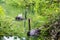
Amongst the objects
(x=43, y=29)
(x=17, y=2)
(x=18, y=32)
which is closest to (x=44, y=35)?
(x=43, y=29)

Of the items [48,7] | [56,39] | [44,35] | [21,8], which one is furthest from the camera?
[21,8]

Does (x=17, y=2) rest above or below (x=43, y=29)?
above

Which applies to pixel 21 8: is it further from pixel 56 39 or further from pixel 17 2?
pixel 56 39

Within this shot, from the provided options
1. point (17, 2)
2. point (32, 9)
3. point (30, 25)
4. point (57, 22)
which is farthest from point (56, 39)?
point (17, 2)

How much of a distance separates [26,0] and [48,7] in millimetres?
459

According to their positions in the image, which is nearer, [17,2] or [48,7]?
[48,7]

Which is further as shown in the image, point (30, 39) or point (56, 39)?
point (30, 39)

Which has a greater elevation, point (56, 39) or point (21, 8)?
point (21, 8)

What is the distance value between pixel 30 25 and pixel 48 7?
461 millimetres

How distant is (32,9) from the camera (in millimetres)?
4336

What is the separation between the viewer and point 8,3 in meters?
4.58

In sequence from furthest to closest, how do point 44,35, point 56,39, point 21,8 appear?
point 21,8 → point 44,35 → point 56,39

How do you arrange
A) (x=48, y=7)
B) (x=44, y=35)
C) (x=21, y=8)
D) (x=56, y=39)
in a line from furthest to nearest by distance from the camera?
1. (x=21, y=8)
2. (x=48, y=7)
3. (x=44, y=35)
4. (x=56, y=39)

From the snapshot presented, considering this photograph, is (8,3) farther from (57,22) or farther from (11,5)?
(57,22)
